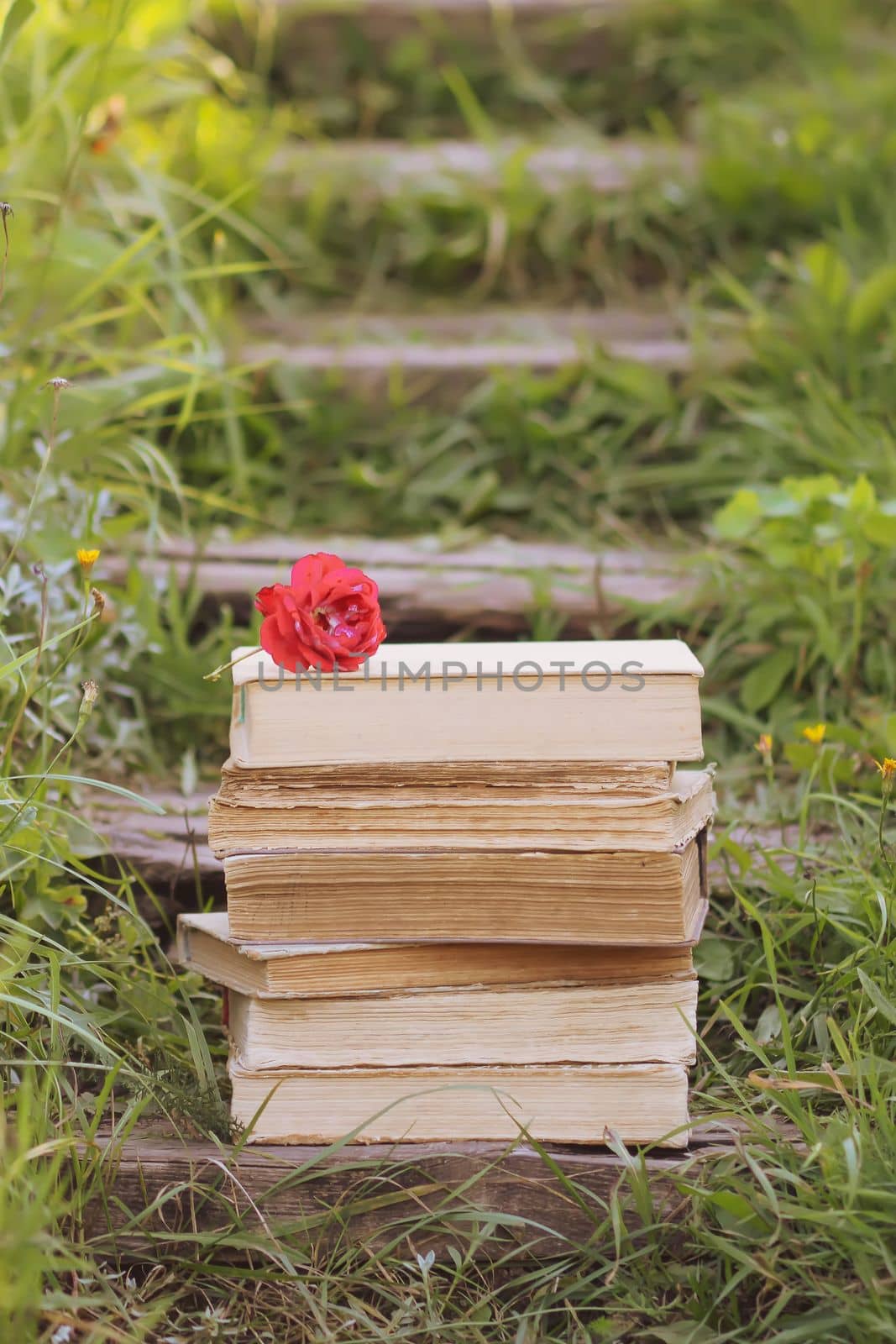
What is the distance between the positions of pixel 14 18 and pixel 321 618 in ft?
2.92

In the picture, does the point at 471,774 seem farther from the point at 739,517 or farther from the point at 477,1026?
the point at 739,517

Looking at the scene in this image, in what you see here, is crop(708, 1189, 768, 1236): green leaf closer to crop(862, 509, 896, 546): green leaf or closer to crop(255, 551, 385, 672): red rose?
crop(255, 551, 385, 672): red rose

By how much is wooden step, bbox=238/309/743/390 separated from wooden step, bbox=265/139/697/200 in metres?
0.27

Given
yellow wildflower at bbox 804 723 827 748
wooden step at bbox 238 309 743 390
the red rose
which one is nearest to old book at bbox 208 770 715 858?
the red rose

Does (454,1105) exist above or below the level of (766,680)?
below

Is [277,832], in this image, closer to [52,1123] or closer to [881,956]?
[52,1123]

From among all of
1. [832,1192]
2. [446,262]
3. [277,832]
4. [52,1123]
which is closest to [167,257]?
[446,262]

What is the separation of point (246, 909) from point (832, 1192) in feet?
1.78

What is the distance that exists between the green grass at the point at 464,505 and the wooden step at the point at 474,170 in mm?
31

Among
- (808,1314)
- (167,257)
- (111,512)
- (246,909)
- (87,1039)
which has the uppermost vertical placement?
(167,257)

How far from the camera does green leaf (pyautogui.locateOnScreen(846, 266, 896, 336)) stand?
6.70 ft

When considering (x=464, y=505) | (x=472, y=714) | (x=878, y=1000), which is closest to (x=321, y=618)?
(x=472, y=714)

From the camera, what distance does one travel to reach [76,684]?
59.7 inches

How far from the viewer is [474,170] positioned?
2.54 meters
